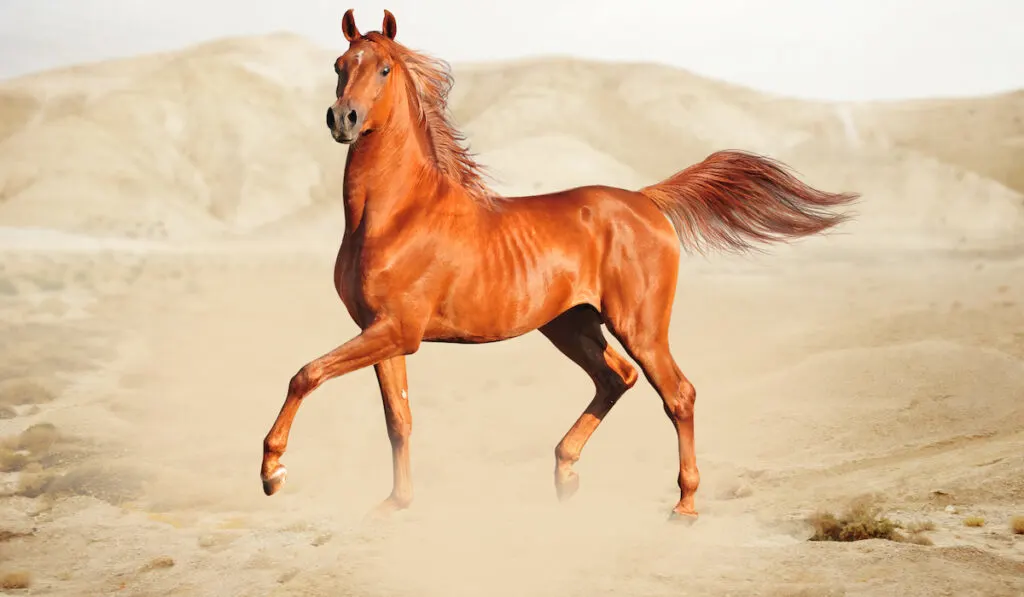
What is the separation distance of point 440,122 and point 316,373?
1.90 metres

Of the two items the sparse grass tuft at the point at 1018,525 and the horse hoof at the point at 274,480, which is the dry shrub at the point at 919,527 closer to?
the sparse grass tuft at the point at 1018,525

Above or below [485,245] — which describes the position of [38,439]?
below


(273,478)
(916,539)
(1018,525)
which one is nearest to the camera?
(273,478)

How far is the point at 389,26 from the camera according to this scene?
6289 millimetres

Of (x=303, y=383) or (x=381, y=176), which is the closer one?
(x=303, y=383)

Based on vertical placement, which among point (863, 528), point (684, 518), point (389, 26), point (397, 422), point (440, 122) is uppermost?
point (389, 26)

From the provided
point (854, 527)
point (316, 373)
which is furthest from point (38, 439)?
point (854, 527)

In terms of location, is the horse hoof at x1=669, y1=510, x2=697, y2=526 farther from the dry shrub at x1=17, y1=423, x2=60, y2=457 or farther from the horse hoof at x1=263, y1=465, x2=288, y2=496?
the dry shrub at x1=17, y1=423, x2=60, y2=457

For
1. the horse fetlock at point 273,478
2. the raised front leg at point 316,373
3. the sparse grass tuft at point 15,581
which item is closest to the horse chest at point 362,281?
the raised front leg at point 316,373

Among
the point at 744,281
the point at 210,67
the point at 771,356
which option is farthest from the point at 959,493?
the point at 210,67

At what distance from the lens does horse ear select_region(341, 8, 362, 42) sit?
6309 millimetres

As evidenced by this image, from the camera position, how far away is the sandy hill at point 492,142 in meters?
48.5

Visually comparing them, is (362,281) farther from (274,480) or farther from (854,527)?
(854,527)

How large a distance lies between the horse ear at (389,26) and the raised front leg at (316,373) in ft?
5.77
